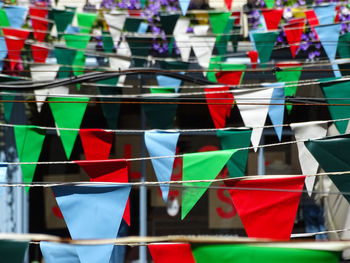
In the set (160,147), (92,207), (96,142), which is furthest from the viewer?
(96,142)

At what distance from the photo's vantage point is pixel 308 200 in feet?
24.4

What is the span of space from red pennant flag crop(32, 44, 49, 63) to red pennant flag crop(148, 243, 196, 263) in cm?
395

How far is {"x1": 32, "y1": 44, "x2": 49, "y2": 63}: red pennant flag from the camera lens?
6949 mm

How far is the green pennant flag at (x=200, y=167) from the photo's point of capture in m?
4.57

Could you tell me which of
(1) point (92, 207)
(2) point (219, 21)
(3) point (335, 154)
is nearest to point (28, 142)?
(1) point (92, 207)

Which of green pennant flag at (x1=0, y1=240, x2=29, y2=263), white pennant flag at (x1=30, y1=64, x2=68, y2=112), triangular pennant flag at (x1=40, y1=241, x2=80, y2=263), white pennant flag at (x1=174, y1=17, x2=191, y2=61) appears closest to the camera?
green pennant flag at (x1=0, y1=240, x2=29, y2=263)

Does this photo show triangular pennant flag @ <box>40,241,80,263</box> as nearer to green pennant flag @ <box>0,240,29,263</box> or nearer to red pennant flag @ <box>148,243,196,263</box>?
green pennant flag @ <box>0,240,29,263</box>

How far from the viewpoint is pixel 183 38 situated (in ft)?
23.7

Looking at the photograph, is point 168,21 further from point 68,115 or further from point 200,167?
point 200,167

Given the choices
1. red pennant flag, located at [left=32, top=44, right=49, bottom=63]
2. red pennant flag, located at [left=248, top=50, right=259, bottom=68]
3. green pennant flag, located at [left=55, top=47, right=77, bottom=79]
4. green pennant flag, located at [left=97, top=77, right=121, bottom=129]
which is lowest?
green pennant flag, located at [left=97, top=77, right=121, bottom=129]

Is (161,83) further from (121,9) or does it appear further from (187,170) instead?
(187,170)

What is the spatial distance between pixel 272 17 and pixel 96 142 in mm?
3155

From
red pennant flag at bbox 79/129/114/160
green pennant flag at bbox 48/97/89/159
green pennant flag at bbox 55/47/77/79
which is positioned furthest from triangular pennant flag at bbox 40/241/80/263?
green pennant flag at bbox 55/47/77/79

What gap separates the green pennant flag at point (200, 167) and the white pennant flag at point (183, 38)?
110 inches
